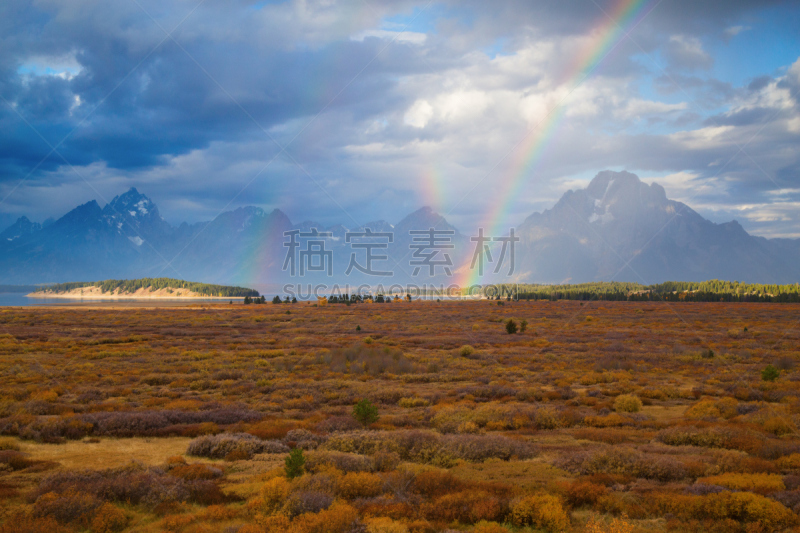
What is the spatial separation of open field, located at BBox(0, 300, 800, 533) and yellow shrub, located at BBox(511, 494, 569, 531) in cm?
3

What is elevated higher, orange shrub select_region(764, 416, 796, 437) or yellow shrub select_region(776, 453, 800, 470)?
yellow shrub select_region(776, 453, 800, 470)

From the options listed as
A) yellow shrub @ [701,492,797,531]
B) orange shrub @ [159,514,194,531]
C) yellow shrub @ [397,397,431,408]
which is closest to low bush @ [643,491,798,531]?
yellow shrub @ [701,492,797,531]

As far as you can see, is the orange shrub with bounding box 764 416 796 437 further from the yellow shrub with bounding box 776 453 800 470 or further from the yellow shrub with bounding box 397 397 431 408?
the yellow shrub with bounding box 397 397 431 408

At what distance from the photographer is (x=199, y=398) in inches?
782

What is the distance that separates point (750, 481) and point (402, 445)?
7967 millimetres

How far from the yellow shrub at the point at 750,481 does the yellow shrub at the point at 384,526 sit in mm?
6936

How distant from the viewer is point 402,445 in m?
12.1

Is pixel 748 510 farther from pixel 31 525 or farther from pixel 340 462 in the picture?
pixel 31 525

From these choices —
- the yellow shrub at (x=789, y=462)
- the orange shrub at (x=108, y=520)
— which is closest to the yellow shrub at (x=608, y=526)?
the yellow shrub at (x=789, y=462)

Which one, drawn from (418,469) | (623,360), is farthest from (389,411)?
(623,360)

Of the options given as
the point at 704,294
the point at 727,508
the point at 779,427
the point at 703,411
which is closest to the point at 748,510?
the point at 727,508

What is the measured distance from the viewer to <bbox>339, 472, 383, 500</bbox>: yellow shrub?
914 centimetres

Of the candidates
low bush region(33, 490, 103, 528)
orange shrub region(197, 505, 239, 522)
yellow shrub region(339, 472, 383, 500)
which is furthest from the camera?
yellow shrub region(339, 472, 383, 500)

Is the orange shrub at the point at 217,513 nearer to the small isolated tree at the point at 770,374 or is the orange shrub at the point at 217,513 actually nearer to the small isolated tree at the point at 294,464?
the small isolated tree at the point at 294,464
